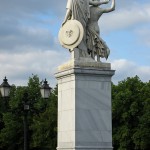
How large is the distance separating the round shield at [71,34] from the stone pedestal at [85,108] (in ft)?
3.74

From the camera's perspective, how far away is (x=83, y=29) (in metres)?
22.9

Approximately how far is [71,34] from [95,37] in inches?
46.5

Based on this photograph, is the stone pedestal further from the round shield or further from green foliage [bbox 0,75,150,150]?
green foliage [bbox 0,75,150,150]

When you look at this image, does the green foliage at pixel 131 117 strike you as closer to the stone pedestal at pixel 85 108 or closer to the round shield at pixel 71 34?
the stone pedestal at pixel 85 108

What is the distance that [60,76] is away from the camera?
23.2 meters

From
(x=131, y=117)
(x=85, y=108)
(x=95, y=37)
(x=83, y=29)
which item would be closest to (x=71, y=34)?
(x=83, y=29)

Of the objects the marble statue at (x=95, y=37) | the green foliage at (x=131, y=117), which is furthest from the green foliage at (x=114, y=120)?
the marble statue at (x=95, y=37)

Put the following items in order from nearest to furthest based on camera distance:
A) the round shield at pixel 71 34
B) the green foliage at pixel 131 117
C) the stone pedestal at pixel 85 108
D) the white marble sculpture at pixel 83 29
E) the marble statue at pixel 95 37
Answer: the stone pedestal at pixel 85 108, the round shield at pixel 71 34, the white marble sculpture at pixel 83 29, the marble statue at pixel 95 37, the green foliage at pixel 131 117

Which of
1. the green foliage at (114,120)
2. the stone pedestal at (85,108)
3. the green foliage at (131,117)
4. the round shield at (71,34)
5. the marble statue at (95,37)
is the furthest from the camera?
the green foliage at (114,120)

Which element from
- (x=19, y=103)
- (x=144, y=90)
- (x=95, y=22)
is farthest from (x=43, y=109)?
(x=95, y=22)

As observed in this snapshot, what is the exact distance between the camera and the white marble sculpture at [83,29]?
2305 centimetres

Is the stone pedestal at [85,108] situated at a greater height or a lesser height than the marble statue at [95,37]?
lesser

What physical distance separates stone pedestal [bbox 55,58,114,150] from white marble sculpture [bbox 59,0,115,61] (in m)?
1.01

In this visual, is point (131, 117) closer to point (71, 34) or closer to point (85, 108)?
point (71, 34)
